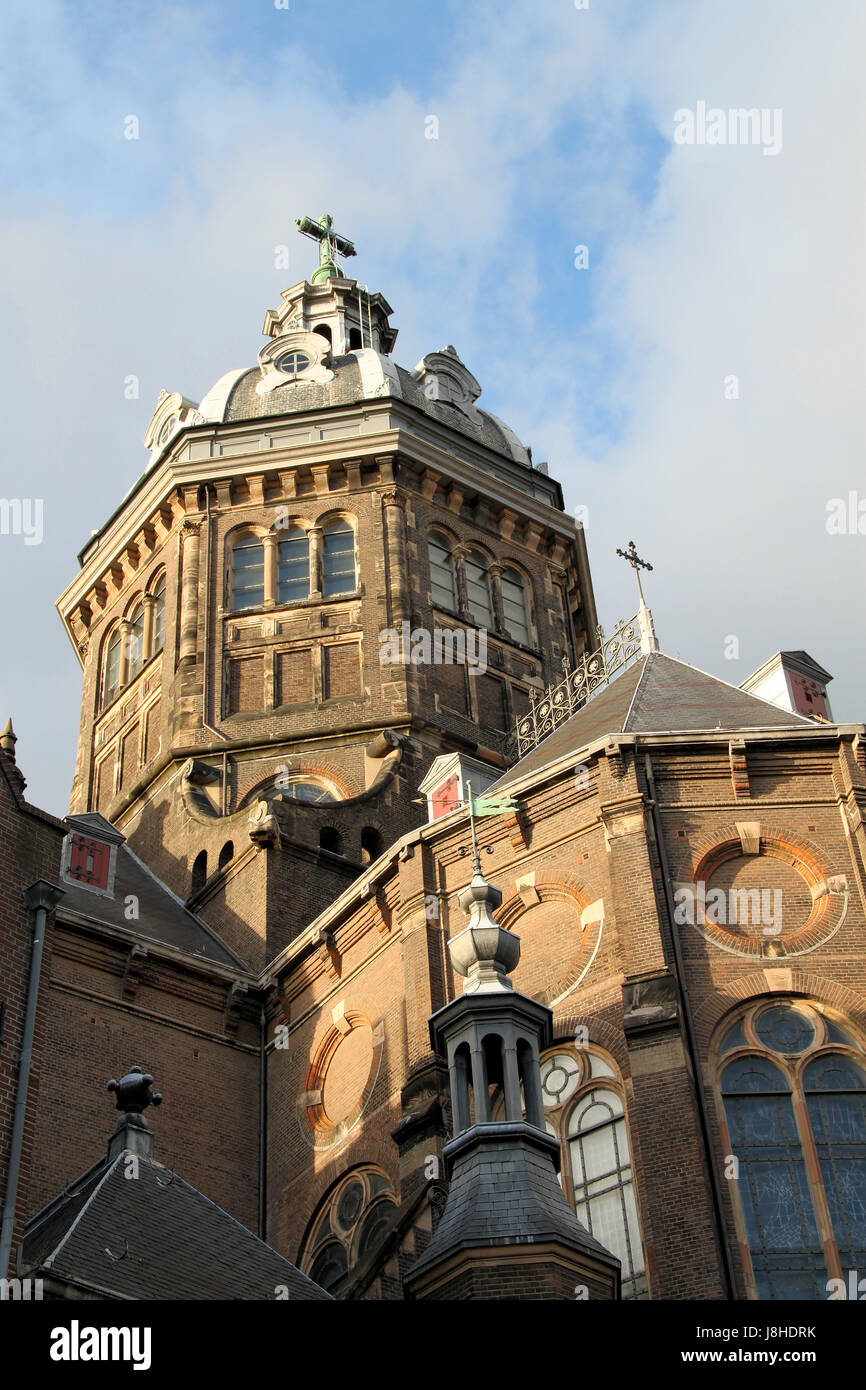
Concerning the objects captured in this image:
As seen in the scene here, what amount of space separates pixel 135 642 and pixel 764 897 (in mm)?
21954

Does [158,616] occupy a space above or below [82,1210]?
above

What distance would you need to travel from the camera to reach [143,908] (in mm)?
32906

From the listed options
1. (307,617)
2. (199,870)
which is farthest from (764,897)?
(307,617)

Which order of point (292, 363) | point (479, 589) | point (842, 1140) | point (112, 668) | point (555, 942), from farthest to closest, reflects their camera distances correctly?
point (292, 363)
point (112, 668)
point (479, 589)
point (555, 942)
point (842, 1140)

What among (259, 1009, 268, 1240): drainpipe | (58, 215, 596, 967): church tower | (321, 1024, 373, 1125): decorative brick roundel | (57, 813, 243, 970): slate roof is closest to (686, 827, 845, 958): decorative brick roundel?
(321, 1024, 373, 1125): decorative brick roundel

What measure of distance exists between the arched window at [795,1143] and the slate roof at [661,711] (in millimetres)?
4726

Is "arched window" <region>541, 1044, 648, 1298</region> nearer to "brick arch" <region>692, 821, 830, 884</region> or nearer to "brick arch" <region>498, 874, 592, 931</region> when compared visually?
"brick arch" <region>498, 874, 592, 931</region>

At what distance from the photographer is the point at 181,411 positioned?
4528 cm

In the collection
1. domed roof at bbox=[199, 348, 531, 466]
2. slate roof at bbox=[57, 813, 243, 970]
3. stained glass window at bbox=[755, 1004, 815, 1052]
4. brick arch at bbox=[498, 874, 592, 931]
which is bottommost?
stained glass window at bbox=[755, 1004, 815, 1052]

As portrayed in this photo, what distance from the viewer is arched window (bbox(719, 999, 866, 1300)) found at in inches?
850

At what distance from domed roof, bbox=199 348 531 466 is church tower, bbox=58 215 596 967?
84 millimetres

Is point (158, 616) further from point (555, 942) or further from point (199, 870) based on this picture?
point (555, 942)

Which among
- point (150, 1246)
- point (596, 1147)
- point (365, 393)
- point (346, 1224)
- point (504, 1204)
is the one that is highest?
point (365, 393)
